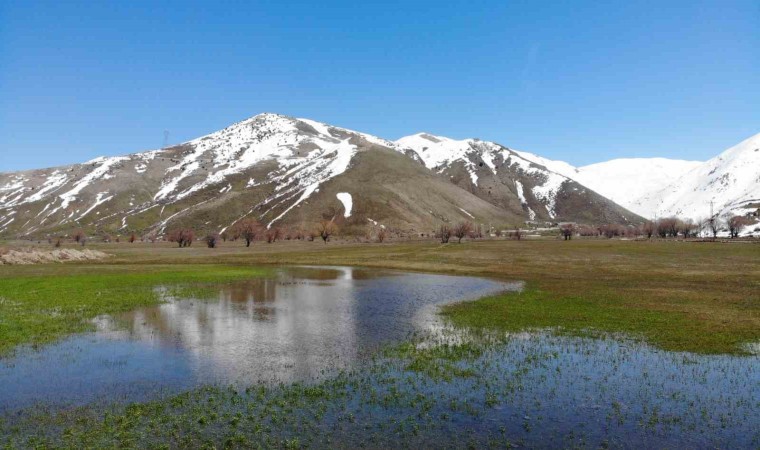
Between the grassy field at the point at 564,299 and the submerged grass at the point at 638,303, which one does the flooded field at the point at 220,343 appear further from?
the submerged grass at the point at 638,303

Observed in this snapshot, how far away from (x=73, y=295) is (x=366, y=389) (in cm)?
4198

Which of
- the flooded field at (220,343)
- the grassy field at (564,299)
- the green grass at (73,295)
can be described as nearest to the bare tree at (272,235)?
the grassy field at (564,299)

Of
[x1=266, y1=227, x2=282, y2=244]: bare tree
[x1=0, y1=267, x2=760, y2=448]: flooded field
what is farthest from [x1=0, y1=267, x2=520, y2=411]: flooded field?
[x1=266, y1=227, x2=282, y2=244]: bare tree

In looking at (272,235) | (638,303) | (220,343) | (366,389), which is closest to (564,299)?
(638,303)

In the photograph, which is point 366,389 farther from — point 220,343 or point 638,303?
point 638,303

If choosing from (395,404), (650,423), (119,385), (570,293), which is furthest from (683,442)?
(570,293)

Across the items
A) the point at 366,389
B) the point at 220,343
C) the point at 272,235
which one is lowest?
the point at 366,389

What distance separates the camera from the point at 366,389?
22.1 meters

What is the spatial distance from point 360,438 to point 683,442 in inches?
470

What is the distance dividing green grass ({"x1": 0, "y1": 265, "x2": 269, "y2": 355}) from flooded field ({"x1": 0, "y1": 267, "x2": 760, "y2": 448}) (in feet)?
10.9

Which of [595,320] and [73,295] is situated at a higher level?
[73,295]

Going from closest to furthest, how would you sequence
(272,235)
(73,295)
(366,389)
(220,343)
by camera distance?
(366,389) → (220,343) → (73,295) → (272,235)

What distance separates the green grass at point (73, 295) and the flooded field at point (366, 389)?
3337 mm

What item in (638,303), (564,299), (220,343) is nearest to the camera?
(220,343)
